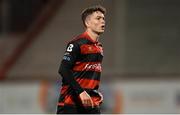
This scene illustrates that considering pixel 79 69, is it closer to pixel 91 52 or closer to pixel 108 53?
pixel 91 52

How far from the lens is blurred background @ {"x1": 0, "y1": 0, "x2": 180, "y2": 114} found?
1091cm

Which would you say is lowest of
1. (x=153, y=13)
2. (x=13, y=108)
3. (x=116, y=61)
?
(x=13, y=108)

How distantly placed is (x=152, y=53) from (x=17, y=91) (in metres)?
2.48

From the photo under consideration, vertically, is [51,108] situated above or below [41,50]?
below

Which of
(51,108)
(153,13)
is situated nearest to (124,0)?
(153,13)

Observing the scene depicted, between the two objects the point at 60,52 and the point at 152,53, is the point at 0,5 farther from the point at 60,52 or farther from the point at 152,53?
the point at 152,53

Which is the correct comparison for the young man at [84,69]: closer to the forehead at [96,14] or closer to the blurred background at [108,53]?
the forehead at [96,14]

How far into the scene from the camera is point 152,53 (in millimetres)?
11781

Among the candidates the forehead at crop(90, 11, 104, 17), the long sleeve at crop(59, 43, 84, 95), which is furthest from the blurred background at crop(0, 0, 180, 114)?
the long sleeve at crop(59, 43, 84, 95)

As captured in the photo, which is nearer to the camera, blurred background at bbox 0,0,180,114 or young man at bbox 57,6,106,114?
young man at bbox 57,6,106,114

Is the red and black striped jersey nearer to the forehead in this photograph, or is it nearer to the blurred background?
the forehead

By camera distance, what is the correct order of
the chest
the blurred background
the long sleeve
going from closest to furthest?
the long sleeve < the chest < the blurred background

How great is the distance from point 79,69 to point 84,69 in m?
0.03

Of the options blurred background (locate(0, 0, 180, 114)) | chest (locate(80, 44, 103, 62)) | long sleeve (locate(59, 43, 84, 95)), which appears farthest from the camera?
blurred background (locate(0, 0, 180, 114))
